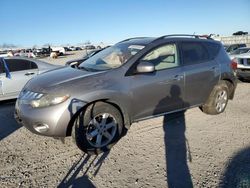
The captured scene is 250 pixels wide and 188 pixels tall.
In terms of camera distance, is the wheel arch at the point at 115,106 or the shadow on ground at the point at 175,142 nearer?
the shadow on ground at the point at 175,142

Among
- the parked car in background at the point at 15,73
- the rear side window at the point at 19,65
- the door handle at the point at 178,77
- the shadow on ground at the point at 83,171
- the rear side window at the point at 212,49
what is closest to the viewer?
the shadow on ground at the point at 83,171

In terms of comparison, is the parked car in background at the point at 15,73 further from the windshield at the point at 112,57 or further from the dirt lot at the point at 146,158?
the windshield at the point at 112,57

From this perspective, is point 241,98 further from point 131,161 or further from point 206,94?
point 131,161

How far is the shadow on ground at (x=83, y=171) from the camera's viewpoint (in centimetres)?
334

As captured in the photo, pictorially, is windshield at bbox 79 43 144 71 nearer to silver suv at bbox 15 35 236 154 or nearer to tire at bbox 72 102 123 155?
silver suv at bbox 15 35 236 154

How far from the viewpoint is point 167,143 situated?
14.7 ft

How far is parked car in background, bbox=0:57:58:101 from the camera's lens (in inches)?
281

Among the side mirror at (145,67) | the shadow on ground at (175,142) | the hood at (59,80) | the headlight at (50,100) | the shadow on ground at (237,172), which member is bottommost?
the shadow on ground at (237,172)

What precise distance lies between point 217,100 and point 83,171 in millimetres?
3580

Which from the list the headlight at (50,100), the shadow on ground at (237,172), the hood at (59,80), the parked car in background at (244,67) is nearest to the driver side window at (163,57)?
the hood at (59,80)

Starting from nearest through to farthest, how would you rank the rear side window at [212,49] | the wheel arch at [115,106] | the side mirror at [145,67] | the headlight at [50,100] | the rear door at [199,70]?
the headlight at [50,100], the wheel arch at [115,106], the side mirror at [145,67], the rear door at [199,70], the rear side window at [212,49]

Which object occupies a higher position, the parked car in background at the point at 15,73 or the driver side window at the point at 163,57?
the driver side window at the point at 163,57

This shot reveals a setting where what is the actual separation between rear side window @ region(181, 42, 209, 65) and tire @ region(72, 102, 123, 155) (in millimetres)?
1877

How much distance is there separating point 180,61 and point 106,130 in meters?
2.00
